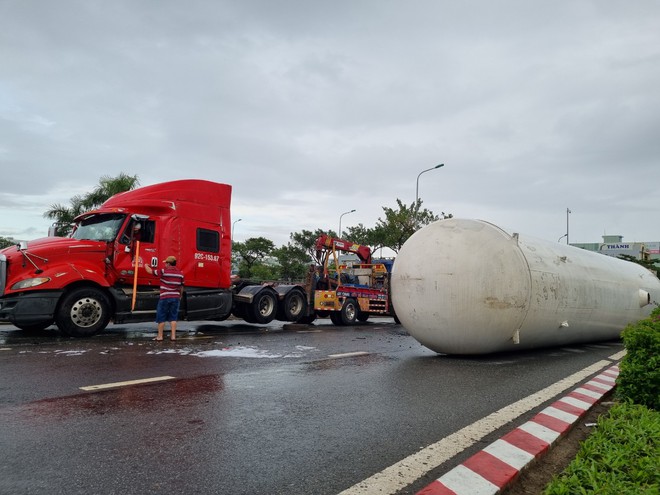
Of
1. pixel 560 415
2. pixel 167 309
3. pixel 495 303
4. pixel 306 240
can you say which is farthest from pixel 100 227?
pixel 306 240

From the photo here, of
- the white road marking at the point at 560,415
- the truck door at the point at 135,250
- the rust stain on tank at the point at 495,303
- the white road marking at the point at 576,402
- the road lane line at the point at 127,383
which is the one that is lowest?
the white road marking at the point at 576,402

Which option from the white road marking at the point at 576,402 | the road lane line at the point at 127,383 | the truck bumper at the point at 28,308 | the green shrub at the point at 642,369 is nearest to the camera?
the green shrub at the point at 642,369

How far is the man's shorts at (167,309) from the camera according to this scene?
8.90 m

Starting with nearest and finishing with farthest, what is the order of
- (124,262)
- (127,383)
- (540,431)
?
(540,431) → (127,383) → (124,262)

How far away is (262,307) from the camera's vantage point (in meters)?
12.9

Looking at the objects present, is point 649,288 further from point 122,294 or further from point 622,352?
point 122,294

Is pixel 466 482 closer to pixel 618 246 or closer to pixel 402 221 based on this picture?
pixel 402 221

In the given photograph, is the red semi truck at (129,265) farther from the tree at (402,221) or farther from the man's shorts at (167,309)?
the tree at (402,221)

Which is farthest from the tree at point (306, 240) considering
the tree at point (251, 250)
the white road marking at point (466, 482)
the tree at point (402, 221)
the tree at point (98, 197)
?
the white road marking at point (466, 482)

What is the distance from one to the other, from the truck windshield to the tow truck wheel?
735cm

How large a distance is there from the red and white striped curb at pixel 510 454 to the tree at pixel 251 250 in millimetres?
52899

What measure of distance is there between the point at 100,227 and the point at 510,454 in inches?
365

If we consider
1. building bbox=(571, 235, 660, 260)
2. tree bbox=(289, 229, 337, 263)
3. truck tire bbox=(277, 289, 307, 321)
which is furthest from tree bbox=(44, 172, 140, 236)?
building bbox=(571, 235, 660, 260)

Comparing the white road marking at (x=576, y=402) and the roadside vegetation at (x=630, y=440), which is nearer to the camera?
the roadside vegetation at (x=630, y=440)
